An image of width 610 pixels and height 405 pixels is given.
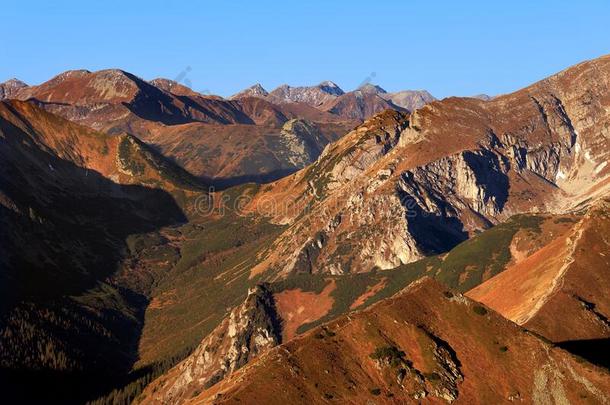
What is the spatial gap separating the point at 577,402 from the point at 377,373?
37496mm

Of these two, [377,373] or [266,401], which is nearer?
[266,401]

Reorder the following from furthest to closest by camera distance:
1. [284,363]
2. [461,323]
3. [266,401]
Result: [461,323] → [284,363] → [266,401]

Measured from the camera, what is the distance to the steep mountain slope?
16200cm

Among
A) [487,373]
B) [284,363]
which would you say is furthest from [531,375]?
[284,363]

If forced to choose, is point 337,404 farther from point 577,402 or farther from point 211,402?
point 577,402

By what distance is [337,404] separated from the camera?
→ 522 ft

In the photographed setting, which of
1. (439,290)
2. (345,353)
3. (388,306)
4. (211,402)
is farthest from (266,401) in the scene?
(439,290)

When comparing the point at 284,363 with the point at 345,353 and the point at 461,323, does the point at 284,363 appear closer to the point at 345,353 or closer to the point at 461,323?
the point at 345,353

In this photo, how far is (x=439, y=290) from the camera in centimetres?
18825

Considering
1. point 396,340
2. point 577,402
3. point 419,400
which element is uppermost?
point 396,340

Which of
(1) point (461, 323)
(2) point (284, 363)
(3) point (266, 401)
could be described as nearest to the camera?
(3) point (266, 401)

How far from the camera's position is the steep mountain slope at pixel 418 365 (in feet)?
531

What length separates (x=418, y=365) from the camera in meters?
170

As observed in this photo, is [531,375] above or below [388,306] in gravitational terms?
below
